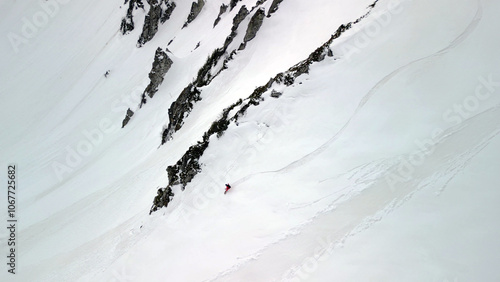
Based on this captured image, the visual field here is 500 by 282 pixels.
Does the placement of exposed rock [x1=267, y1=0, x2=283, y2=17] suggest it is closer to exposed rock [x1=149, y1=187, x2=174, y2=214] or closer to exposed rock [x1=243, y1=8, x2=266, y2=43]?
exposed rock [x1=243, y1=8, x2=266, y2=43]

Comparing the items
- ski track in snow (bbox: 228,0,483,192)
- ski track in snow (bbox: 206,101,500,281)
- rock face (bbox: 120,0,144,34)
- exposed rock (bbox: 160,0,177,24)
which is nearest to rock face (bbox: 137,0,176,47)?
exposed rock (bbox: 160,0,177,24)

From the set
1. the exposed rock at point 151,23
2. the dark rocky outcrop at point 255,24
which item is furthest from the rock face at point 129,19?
the dark rocky outcrop at point 255,24

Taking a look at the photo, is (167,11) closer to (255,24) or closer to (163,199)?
(255,24)

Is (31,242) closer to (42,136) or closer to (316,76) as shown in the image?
(42,136)

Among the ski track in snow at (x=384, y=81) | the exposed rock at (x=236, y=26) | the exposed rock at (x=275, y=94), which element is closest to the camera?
the ski track in snow at (x=384, y=81)

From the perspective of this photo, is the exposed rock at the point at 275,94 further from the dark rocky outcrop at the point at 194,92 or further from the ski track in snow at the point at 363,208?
the dark rocky outcrop at the point at 194,92

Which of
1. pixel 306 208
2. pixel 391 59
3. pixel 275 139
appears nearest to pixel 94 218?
pixel 275 139

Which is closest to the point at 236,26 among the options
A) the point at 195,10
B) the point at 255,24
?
the point at 255,24
